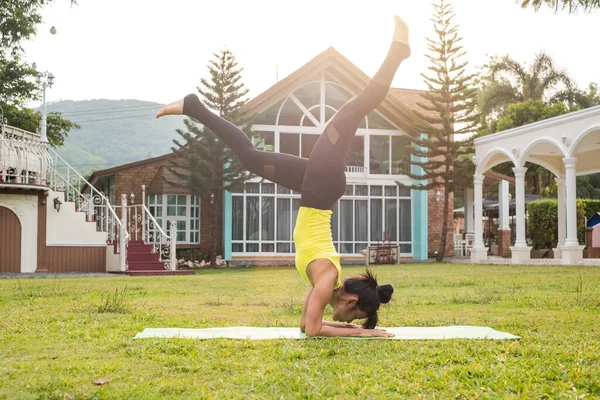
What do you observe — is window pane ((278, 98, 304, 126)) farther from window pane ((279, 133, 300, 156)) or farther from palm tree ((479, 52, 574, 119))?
palm tree ((479, 52, 574, 119))

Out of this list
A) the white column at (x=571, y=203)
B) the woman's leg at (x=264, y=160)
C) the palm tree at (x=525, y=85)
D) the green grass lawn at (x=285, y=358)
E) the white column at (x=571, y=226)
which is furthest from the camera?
the palm tree at (x=525, y=85)

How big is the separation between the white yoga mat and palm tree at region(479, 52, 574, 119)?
1157 inches

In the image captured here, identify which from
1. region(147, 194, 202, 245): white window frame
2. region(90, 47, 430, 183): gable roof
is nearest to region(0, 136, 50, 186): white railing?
region(90, 47, 430, 183): gable roof

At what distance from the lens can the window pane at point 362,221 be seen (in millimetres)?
21000

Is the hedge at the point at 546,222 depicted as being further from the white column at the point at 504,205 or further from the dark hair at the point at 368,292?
the dark hair at the point at 368,292

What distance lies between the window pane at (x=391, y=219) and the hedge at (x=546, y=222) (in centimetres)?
433

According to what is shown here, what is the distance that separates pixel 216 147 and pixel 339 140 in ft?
45.3

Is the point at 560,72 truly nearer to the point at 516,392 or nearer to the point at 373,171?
the point at 373,171

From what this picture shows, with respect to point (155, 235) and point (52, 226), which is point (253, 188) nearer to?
point (155, 235)

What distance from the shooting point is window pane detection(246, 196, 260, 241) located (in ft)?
66.1

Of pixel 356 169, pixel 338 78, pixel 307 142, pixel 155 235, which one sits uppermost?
pixel 338 78

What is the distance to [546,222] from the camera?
21.0 m

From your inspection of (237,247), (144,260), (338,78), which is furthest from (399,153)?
(144,260)

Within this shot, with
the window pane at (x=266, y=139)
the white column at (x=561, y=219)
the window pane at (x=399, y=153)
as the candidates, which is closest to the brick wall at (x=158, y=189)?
the window pane at (x=266, y=139)
